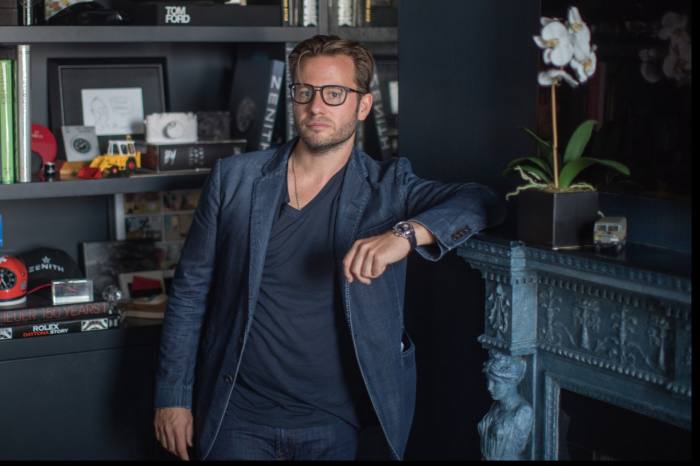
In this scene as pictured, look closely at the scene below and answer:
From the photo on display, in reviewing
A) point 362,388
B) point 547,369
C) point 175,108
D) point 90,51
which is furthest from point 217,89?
point 547,369

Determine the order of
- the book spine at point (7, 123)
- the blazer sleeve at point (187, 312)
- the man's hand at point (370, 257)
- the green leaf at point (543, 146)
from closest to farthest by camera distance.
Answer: the man's hand at point (370, 257) < the green leaf at point (543, 146) < the blazer sleeve at point (187, 312) < the book spine at point (7, 123)

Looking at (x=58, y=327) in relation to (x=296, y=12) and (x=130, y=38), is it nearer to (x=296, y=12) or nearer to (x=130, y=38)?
(x=130, y=38)

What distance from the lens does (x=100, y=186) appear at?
2.87 metres

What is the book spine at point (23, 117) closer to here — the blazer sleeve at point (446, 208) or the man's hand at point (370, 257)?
the blazer sleeve at point (446, 208)

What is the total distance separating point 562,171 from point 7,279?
5.03ft

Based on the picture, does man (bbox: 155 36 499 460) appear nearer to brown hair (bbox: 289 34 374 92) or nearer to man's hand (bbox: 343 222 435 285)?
brown hair (bbox: 289 34 374 92)

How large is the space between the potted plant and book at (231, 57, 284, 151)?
1100 mm

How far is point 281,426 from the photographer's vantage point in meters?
2.38

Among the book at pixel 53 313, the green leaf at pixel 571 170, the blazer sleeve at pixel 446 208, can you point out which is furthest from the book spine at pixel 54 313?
the green leaf at pixel 571 170

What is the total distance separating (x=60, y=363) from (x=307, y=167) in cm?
89

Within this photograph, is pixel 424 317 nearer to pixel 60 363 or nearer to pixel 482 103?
pixel 482 103

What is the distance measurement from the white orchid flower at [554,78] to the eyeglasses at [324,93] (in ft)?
1.59

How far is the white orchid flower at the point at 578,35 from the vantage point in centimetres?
205

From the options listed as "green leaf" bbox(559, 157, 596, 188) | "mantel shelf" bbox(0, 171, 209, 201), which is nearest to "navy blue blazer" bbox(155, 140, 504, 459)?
"green leaf" bbox(559, 157, 596, 188)
